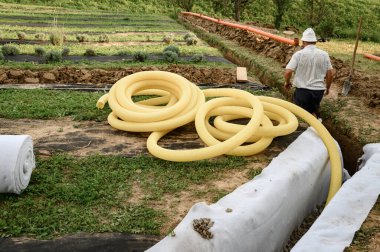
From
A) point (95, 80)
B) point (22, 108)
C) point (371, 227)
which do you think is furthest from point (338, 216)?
point (95, 80)

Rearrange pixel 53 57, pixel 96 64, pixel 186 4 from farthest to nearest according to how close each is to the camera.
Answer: pixel 186 4 → pixel 53 57 → pixel 96 64

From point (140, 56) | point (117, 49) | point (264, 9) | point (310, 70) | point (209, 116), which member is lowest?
point (117, 49)

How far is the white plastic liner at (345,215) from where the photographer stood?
8.90ft

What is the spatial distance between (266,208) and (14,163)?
2.17 meters

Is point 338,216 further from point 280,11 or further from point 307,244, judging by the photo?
point 280,11

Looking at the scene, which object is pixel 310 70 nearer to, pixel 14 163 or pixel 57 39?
pixel 14 163

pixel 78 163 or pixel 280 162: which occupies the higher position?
pixel 280 162

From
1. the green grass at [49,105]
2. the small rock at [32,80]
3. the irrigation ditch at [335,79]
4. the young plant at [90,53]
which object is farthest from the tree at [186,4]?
the green grass at [49,105]

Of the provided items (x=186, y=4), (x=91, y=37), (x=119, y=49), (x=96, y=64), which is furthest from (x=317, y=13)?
(x=96, y=64)

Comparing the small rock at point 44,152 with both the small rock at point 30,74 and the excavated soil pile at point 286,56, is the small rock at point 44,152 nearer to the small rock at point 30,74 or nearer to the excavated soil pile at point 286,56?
the small rock at point 30,74

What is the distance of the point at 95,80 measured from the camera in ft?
27.1

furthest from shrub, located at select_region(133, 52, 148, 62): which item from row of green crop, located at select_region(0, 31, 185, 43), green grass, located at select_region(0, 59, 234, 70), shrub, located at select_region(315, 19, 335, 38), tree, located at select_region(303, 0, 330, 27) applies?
tree, located at select_region(303, 0, 330, 27)

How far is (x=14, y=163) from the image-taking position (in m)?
3.45

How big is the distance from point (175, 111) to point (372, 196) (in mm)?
2524
